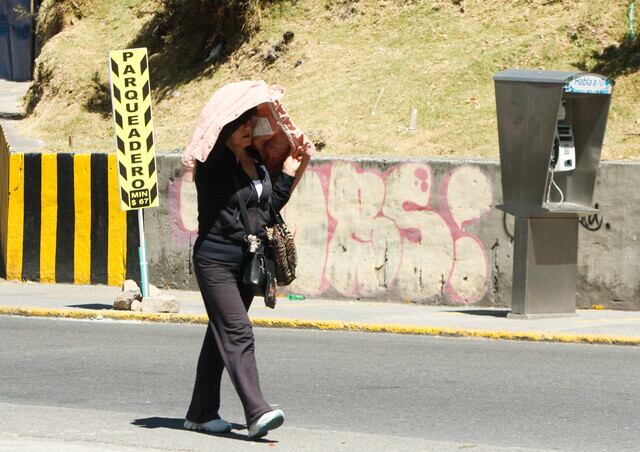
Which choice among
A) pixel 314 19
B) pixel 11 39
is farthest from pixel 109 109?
pixel 11 39

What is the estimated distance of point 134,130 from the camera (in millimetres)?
14375

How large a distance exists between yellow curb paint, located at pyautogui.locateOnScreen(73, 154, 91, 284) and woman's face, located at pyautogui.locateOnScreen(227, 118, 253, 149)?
10492mm

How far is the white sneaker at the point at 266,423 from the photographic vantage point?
660 cm

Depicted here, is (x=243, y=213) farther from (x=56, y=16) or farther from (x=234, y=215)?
(x=56, y=16)

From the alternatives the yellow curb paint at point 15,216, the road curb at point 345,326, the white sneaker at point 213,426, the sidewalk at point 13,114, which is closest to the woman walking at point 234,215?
the white sneaker at point 213,426

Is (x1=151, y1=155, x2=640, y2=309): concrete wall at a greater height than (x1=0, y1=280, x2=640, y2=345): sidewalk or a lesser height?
greater

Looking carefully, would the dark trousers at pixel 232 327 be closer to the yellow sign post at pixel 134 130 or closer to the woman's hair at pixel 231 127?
the woman's hair at pixel 231 127

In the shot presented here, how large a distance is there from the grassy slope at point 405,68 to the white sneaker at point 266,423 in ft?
48.1

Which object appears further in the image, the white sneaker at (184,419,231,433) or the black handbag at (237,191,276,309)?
the white sneaker at (184,419,231,433)

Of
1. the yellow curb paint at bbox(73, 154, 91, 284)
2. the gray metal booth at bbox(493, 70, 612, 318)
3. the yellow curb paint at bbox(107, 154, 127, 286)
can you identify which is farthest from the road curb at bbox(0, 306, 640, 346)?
the yellow curb paint at bbox(73, 154, 91, 284)

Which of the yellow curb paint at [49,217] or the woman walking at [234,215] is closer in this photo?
the woman walking at [234,215]

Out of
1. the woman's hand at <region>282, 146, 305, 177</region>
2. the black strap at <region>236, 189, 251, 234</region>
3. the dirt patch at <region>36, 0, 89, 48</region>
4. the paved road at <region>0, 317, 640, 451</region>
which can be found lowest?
the paved road at <region>0, 317, 640, 451</region>

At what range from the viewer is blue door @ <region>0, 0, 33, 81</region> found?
54.0m

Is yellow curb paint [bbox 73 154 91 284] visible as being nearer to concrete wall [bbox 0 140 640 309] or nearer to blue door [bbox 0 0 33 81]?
concrete wall [bbox 0 140 640 309]
